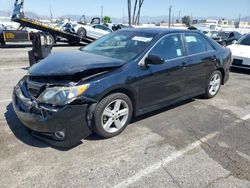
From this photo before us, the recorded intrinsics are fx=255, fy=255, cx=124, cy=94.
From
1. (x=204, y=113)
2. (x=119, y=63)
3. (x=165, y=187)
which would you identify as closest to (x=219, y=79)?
(x=204, y=113)

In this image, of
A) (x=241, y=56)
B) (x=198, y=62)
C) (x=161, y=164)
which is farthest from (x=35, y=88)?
(x=241, y=56)

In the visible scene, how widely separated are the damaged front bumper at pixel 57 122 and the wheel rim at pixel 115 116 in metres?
0.32

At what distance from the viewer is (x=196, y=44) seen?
16.6 feet

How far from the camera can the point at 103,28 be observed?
20.1m

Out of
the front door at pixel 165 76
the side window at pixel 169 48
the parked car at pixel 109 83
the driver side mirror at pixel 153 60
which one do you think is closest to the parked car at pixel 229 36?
the parked car at pixel 109 83

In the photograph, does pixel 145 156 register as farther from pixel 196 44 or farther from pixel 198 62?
pixel 196 44

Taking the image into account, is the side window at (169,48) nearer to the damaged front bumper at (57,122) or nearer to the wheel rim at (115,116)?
the wheel rim at (115,116)

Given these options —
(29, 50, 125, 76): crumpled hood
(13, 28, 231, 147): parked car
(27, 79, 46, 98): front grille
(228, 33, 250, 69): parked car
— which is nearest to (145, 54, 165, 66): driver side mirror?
(13, 28, 231, 147): parked car

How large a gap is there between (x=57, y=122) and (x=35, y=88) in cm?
65

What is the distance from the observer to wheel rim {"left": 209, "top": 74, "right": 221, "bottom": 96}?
5.61 metres

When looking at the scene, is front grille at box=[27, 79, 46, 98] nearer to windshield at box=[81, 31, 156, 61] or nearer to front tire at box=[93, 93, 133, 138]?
front tire at box=[93, 93, 133, 138]

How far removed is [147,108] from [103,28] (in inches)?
669

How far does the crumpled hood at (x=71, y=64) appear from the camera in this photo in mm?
3361

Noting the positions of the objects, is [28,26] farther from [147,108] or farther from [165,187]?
[165,187]
